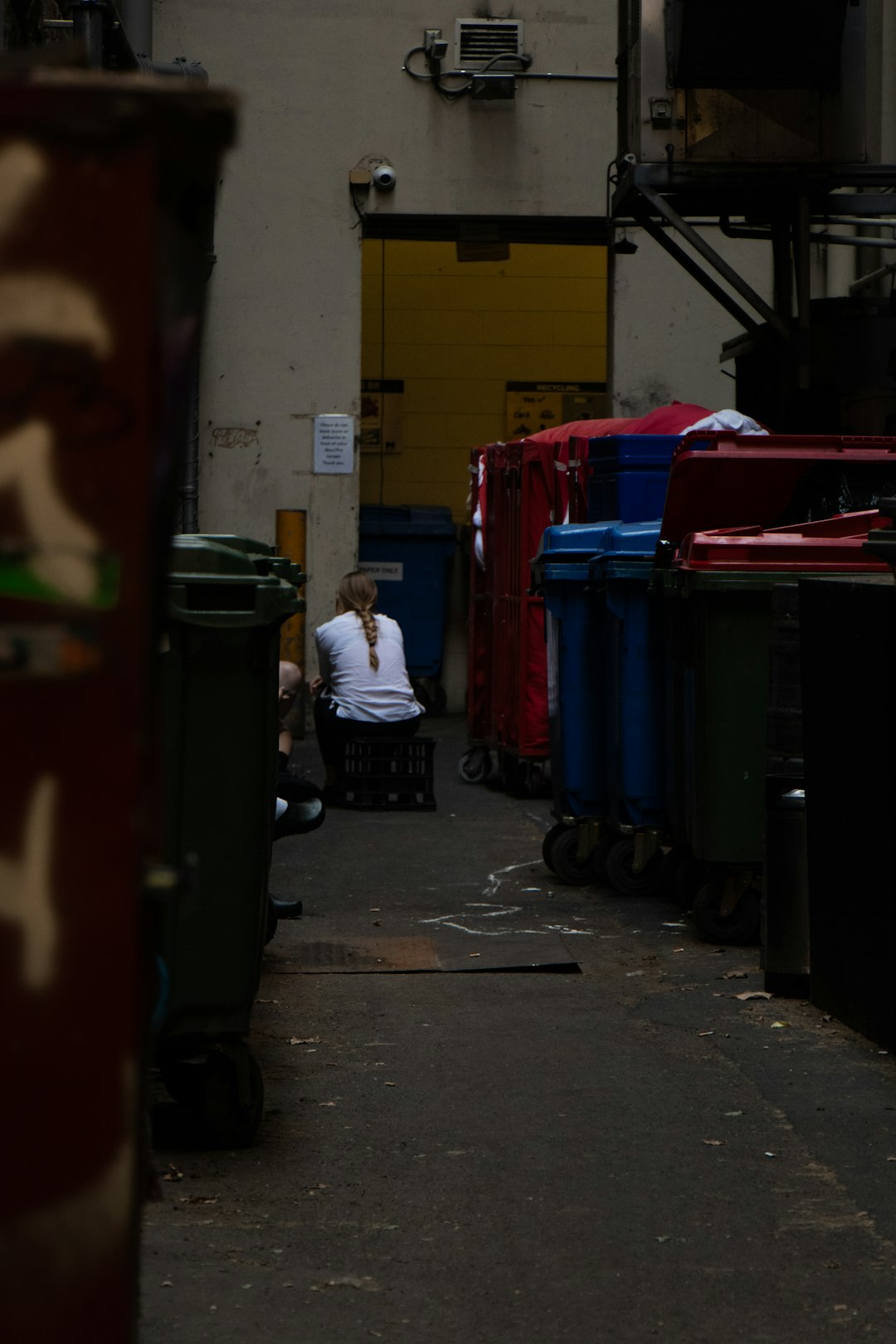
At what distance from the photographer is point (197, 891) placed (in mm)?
4223

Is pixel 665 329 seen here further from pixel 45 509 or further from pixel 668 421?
pixel 45 509

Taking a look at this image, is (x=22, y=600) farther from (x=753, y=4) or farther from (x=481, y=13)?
(x=481, y=13)

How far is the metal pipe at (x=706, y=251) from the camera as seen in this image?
10.9 m

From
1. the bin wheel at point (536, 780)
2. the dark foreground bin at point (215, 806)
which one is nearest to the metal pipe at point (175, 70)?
the bin wheel at point (536, 780)

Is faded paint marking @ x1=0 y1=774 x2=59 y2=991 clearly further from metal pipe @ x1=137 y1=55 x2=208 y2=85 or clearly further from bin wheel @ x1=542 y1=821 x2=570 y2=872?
metal pipe @ x1=137 y1=55 x2=208 y2=85

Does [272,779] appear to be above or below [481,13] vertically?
below

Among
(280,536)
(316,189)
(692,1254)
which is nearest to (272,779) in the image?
(692,1254)

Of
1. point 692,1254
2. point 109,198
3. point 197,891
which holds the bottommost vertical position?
point 692,1254

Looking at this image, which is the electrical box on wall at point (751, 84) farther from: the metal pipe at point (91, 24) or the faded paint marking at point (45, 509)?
the faded paint marking at point (45, 509)

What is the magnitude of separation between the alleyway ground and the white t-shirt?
3735 mm

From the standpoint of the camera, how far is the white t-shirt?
10.5m

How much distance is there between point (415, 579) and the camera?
52.6ft

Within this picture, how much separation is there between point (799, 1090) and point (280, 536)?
10.5m

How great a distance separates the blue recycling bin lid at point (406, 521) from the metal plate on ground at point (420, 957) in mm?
9258
